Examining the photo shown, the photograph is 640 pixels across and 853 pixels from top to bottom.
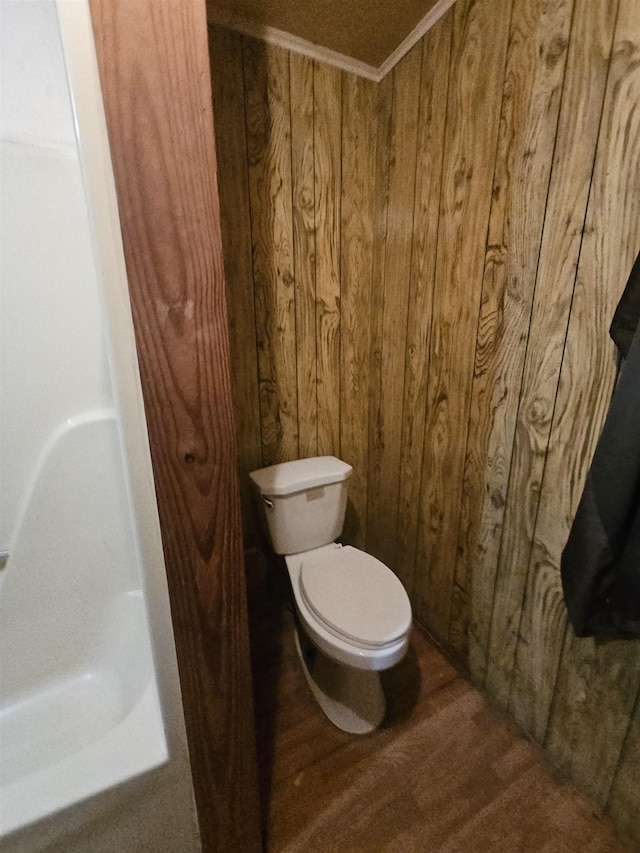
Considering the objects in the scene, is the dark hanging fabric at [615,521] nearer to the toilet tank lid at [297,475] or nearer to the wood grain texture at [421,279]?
the wood grain texture at [421,279]

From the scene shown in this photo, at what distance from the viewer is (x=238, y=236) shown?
1368mm

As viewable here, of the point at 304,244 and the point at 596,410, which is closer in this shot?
the point at 596,410

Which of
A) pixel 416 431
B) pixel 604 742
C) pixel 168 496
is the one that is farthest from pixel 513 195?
pixel 604 742

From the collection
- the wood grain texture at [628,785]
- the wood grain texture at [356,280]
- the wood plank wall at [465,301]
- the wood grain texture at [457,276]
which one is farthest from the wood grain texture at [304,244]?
the wood grain texture at [628,785]

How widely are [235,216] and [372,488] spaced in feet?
4.21

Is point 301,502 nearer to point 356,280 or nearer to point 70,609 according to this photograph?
point 70,609

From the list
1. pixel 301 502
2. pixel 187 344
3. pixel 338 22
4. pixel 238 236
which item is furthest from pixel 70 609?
pixel 338 22

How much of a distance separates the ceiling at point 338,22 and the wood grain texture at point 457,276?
0.17 m

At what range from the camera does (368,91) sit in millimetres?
1460

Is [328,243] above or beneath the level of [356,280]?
above

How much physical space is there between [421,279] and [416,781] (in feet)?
5.26

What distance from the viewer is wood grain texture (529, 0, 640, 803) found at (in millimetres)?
796

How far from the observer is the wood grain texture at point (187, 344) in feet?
1.67

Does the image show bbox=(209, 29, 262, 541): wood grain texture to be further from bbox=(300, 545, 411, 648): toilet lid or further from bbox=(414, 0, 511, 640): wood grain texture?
bbox=(414, 0, 511, 640): wood grain texture
